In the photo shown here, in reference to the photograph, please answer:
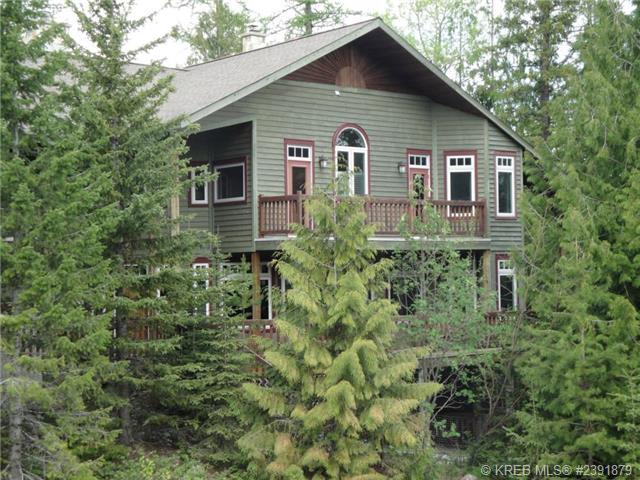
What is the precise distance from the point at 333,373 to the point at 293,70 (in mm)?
8446

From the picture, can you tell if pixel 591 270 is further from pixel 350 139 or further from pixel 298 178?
pixel 350 139

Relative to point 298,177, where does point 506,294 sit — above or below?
below

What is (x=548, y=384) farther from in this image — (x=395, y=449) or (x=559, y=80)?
(x=559, y=80)

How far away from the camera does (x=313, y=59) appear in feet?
65.2

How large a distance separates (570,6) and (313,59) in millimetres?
17322

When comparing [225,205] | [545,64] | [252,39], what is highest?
[545,64]

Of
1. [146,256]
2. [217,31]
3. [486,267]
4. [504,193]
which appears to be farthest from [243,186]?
[217,31]

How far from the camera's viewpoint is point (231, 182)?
20.6 m

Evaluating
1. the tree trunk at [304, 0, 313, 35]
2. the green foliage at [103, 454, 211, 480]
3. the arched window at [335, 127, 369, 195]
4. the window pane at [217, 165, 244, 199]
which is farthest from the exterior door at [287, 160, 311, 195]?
the tree trunk at [304, 0, 313, 35]

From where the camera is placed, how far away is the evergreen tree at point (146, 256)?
1427 cm

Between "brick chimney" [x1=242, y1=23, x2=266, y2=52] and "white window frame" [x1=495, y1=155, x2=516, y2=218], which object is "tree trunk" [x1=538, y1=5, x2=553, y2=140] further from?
"brick chimney" [x1=242, y1=23, x2=266, y2=52]

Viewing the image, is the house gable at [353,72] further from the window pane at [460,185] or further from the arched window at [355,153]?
the window pane at [460,185]

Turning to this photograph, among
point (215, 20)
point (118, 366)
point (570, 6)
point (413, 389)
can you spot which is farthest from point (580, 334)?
point (215, 20)

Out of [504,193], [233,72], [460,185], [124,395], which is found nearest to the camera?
[124,395]
